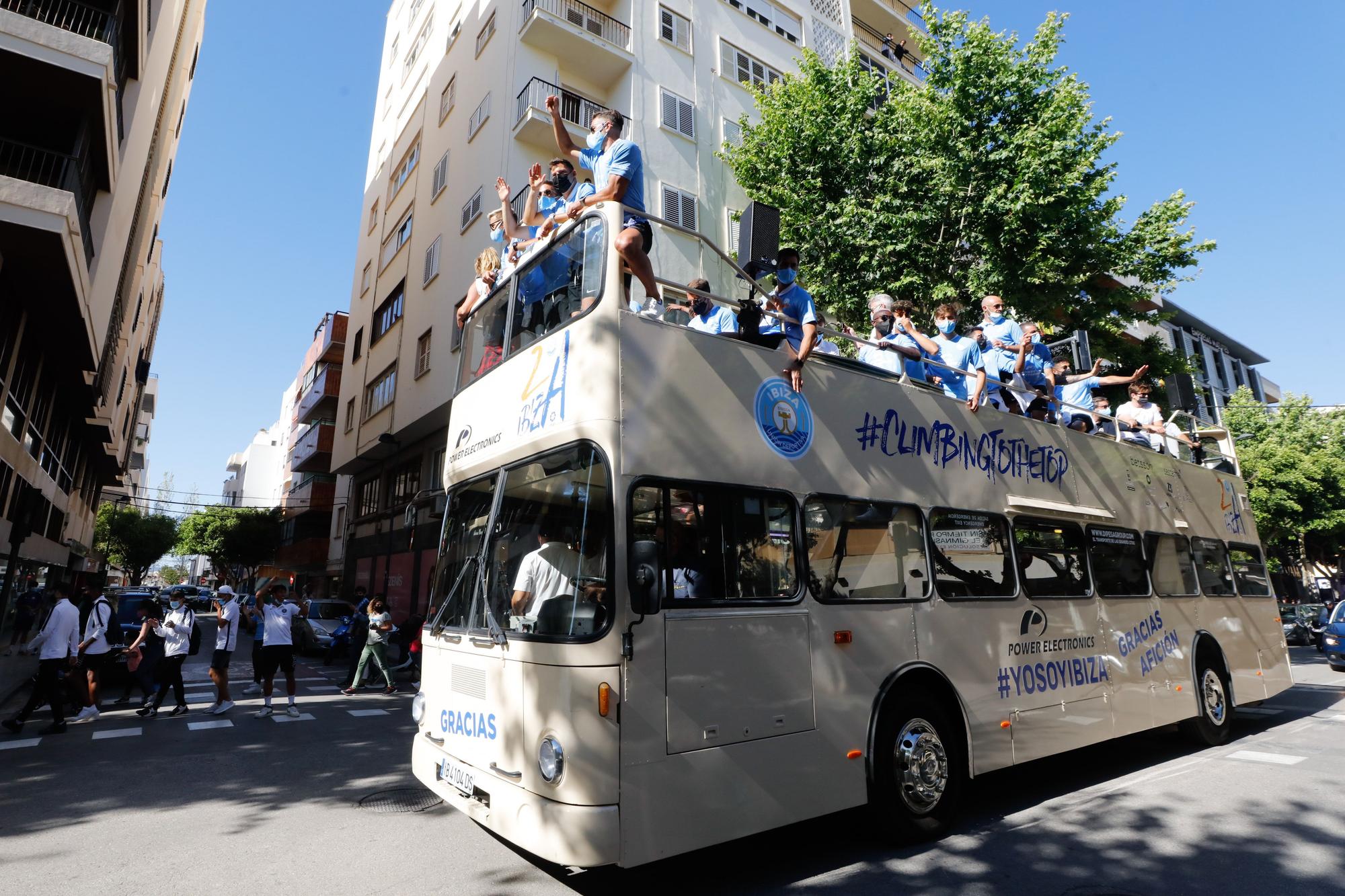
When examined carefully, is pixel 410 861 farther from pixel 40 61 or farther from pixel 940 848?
pixel 40 61

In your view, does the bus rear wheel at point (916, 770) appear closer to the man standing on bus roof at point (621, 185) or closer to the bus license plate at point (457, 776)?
the bus license plate at point (457, 776)

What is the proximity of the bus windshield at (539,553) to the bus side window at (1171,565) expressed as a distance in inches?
264

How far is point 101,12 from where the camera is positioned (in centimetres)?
1209

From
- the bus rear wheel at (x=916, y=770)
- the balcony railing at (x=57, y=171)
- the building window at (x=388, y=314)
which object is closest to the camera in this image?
the bus rear wheel at (x=916, y=770)

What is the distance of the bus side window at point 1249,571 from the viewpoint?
9234mm

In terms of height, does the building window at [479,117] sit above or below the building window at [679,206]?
above

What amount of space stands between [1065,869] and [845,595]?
6.89 feet

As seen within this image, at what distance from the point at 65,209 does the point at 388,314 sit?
15.9 metres

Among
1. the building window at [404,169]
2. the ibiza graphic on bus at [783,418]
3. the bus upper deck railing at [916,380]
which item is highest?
the building window at [404,169]

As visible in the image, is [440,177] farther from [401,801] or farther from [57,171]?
[401,801]

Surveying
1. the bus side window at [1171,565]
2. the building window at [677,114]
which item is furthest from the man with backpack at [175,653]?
the building window at [677,114]

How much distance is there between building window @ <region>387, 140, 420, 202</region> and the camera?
25734 millimetres

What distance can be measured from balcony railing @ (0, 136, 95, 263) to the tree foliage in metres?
45.0

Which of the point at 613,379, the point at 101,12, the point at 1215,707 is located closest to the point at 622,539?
the point at 613,379
